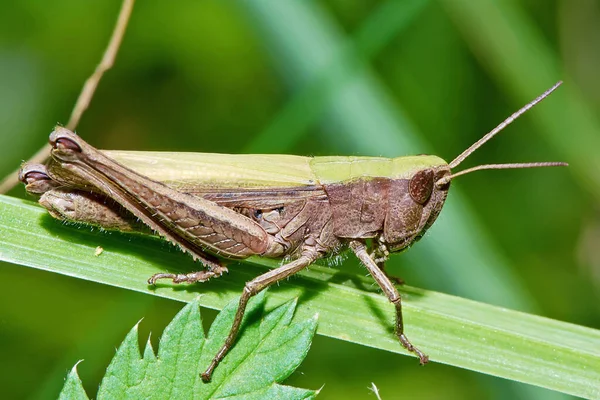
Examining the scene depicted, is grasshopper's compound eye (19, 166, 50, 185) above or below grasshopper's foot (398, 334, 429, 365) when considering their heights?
above

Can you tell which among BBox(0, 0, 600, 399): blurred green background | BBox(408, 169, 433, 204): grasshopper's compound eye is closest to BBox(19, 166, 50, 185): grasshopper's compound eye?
BBox(0, 0, 600, 399): blurred green background

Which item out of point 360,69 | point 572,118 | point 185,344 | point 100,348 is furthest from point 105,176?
point 572,118

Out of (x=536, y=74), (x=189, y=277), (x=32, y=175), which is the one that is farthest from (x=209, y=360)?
(x=536, y=74)

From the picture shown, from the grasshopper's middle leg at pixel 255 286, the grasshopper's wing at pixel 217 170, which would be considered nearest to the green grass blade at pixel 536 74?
the grasshopper's wing at pixel 217 170

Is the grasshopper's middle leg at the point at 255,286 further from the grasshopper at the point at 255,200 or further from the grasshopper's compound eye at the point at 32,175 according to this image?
the grasshopper's compound eye at the point at 32,175

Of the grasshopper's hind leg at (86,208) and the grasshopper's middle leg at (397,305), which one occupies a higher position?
the grasshopper's hind leg at (86,208)

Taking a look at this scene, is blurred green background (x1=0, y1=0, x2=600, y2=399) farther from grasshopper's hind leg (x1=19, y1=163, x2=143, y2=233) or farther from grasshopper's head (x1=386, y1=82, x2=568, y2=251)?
grasshopper's hind leg (x1=19, y1=163, x2=143, y2=233)
